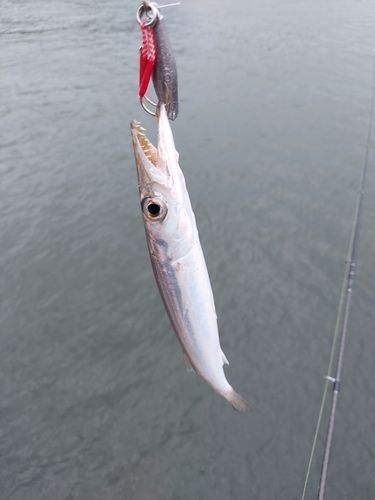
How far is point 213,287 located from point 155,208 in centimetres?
544

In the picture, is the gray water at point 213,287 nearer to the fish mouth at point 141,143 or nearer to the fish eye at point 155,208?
the fish eye at point 155,208

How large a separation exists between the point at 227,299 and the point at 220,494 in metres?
3.28

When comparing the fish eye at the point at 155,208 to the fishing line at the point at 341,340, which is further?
the fishing line at the point at 341,340

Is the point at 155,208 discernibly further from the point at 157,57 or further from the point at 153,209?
the point at 157,57

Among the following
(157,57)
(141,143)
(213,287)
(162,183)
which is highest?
(157,57)

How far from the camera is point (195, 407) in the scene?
20.3 ft

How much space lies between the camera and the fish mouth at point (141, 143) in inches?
93.0

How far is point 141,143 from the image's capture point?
7.93 feet

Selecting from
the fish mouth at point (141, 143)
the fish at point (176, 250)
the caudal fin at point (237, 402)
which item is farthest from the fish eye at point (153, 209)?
the caudal fin at point (237, 402)

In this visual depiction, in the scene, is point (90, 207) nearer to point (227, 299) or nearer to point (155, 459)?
point (227, 299)

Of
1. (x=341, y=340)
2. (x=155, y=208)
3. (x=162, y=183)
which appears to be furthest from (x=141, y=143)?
(x=341, y=340)

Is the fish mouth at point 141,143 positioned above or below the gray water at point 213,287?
above

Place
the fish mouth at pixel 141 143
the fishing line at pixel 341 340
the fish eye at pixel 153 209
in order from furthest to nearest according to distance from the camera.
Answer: the fishing line at pixel 341 340
the fish eye at pixel 153 209
the fish mouth at pixel 141 143

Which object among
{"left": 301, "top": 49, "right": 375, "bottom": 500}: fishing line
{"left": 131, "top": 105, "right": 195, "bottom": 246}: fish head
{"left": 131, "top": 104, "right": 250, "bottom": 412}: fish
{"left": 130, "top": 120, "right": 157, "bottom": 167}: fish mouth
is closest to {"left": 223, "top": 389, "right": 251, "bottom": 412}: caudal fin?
{"left": 131, "top": 104, "right": 250, "bottom": 412}: fish
